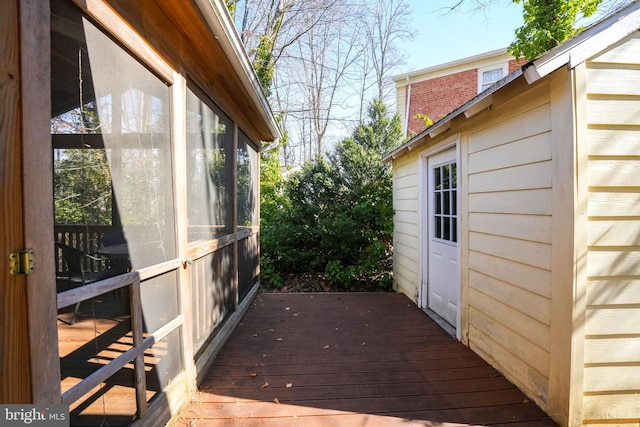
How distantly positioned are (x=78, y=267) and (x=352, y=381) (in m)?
2.07

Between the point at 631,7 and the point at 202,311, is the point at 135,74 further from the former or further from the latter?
the point at 631,7

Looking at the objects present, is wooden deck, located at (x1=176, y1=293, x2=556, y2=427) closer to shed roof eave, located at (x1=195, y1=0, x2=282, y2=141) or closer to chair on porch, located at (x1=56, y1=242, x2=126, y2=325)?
chair on porch, located at (x1=56, y1=242, x2=126, y2=325)

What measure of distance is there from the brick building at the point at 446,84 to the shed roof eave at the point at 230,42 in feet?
26.0

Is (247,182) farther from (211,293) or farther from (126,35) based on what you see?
(126,35)

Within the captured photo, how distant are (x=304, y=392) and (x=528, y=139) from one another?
2528 mm

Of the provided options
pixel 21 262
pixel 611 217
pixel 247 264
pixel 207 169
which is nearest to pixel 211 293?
pixel 207 169

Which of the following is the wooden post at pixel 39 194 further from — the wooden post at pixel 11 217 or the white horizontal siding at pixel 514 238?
the white horizontal siding at pixel 514 238

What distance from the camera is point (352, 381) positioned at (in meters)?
2.44

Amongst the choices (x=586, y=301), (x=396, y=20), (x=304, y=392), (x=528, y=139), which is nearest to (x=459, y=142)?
Answer: (x=528, y=139)

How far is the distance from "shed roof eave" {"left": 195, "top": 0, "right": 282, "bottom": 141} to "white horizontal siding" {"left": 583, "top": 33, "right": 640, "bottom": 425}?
235 cm

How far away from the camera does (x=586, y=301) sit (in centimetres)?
188

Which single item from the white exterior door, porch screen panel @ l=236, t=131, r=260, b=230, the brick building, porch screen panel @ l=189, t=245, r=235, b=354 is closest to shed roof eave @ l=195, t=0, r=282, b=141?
porch screen panel @ l=236, t=131, r=260, b=230

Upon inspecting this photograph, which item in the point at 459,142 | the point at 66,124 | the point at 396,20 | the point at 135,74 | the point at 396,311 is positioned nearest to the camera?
the point at 66,124

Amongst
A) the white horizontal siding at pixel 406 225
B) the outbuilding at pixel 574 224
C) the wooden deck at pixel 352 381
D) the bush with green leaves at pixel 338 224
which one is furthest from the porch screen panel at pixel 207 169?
the bush with green leaves at pixel 338 224
